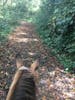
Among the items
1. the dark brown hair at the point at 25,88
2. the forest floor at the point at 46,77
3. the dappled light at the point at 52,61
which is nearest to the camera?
the dark brown hair at the point at 25,88

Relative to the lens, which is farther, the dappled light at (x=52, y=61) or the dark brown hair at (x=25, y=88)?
the dappled light at (x=52, y=61)

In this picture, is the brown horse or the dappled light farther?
the dappled light

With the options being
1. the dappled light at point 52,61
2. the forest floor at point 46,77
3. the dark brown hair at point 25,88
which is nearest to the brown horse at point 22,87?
the dark brown hair at point 25,88

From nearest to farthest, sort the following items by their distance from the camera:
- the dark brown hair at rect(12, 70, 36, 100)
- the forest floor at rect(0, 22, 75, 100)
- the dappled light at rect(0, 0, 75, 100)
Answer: the dark brown hair at rect(12, 70, 36, 100)
the forest floor at rect(0, 22, 75, 100)
the dappled light at rect(0, 0, 75, 100)

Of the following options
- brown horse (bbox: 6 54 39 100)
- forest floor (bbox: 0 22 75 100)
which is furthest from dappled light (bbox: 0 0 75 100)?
brown horse (bbox: 6 54 39 100)

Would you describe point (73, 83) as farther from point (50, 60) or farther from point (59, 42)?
point (59, 42)

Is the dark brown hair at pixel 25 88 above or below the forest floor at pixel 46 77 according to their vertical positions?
above

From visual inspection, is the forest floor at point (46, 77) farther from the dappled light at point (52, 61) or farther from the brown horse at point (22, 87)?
the brown horse at point (22, 87)

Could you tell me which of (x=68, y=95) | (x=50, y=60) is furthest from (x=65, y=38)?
(x=68, y=95)

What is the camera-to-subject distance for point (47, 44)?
514 inches

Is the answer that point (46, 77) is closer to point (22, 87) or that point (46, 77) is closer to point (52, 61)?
point (52, 61)

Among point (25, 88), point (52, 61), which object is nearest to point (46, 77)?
point (52, 61)

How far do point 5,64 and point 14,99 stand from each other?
6.16 m

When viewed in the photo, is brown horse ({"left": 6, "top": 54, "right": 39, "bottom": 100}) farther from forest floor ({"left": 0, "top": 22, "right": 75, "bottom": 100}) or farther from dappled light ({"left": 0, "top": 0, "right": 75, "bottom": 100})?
forest floor ({"left": 0, "top": 22, "right": 75, "bottom": 100})
